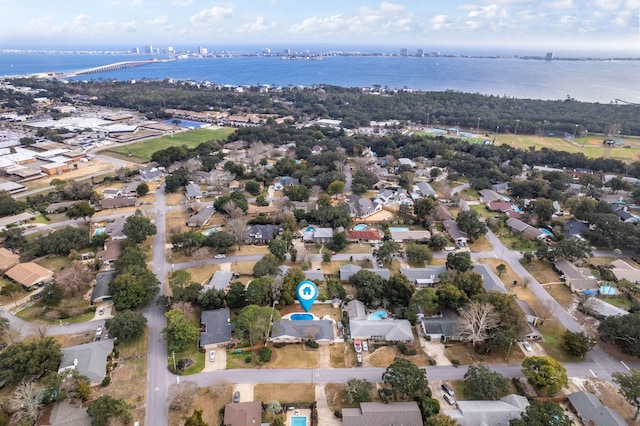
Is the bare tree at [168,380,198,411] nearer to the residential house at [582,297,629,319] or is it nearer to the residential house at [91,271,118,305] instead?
the residential house at [91,271,118,305]

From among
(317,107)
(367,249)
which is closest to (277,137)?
(317,107)

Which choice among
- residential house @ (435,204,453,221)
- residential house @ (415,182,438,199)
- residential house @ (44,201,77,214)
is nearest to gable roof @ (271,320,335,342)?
residential house @ (435,204,453,221)

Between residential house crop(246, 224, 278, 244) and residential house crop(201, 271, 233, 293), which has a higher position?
residential house crop(246, 224, 278, 244)

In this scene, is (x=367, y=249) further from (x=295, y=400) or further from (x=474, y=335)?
(x=295, y=400)

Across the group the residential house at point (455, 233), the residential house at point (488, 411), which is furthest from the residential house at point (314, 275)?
the residential house at point (455, 233)

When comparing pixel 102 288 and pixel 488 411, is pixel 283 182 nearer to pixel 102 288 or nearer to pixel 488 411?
pixel 102 288

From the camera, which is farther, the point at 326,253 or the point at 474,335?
the point at 326,253
